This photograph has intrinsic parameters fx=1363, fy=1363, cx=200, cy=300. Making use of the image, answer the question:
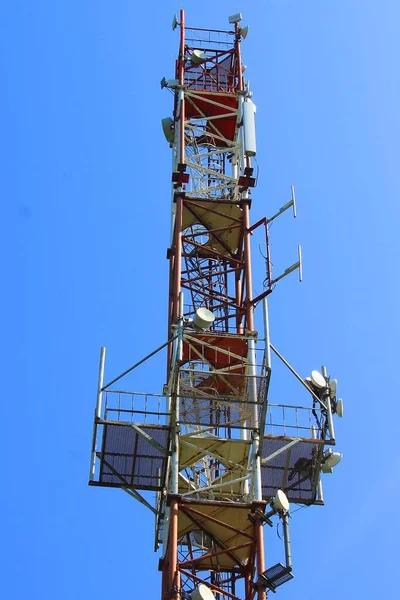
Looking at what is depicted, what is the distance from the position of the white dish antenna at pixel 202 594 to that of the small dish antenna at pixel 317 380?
8129 millimetres

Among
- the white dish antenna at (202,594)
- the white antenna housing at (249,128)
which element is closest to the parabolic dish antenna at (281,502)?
the white dish antenna at (202,594)

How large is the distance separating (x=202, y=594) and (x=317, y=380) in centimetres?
865

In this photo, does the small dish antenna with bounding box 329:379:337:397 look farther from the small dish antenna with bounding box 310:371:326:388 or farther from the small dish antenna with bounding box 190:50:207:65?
the small dish antenna with bounding box 190:50:207:65

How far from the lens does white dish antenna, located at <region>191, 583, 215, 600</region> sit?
3481 cm

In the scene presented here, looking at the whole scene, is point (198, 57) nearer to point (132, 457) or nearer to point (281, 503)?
point (132, 457)

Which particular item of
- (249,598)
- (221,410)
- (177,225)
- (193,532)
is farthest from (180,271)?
(249,598)

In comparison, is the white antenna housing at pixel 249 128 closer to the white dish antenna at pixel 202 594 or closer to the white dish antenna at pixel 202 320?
the white dish antenna at pixel 202 320

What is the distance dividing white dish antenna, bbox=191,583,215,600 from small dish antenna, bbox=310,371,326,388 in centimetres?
813

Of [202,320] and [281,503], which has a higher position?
[202,320]

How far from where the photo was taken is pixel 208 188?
4644 centimetres

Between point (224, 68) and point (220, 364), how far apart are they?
47.5 ft

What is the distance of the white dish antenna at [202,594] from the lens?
3481 cm

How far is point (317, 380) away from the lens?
40.9 metres

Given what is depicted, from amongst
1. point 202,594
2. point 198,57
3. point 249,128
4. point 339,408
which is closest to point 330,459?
point 339,408
